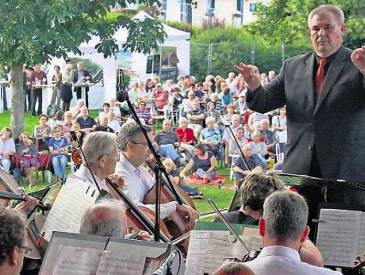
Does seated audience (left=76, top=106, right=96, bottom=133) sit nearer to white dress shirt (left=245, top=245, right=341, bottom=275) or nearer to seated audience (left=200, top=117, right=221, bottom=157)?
seated audience (left=200, top=117, right=221, bottom=157)

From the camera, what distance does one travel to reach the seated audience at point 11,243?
9.34 feet

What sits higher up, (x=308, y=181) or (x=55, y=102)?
Result: (x=308, y=181)

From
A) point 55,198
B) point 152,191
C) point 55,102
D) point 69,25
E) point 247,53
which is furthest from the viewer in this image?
point 247,53

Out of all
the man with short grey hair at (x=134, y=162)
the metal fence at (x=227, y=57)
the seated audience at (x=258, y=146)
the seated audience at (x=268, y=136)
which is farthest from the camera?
the metal fence at (x=227, y=57)

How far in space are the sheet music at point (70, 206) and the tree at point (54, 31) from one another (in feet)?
25.3

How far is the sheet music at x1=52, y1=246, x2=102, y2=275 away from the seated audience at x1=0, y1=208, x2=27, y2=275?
15.2 inches

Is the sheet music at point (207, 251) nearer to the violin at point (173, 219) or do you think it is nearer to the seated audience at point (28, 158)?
the violin at point (173, 219)

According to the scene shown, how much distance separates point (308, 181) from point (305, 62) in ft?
2.49

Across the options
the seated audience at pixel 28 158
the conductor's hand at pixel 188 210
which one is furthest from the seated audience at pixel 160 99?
the conductor's hand at pixel 188 210

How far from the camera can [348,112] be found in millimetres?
4793

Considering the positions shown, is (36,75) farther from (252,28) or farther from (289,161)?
(289,161)

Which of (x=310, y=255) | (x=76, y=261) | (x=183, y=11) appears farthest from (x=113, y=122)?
(x=183, y=11)

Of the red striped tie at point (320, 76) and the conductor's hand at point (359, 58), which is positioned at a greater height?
the conductor's hand at point (359, 58)

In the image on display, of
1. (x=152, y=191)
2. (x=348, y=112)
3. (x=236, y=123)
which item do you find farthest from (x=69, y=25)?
(x=348, y=112)
